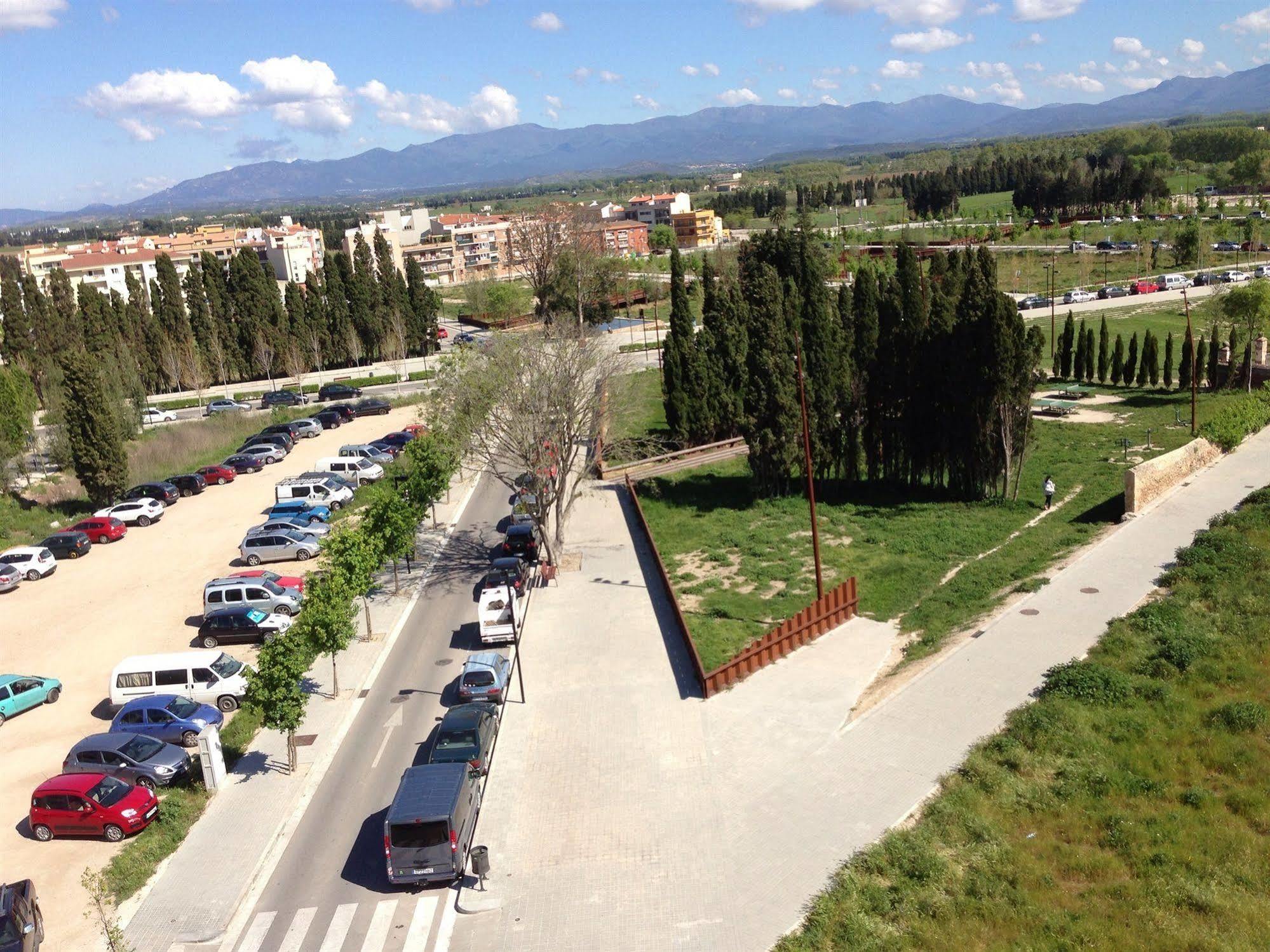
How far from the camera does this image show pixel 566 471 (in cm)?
2861

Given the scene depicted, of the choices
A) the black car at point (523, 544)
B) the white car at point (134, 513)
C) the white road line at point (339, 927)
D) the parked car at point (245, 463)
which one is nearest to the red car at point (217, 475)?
the parked car at point (245, 463)

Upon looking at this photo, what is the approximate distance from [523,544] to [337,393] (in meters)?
35.6

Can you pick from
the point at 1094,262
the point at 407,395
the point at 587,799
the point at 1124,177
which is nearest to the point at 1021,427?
the point at 587,799

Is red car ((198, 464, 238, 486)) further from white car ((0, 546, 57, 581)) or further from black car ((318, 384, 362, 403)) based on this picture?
black car ((318, 384, 362, 403))

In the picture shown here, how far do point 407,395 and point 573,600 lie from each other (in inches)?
1460

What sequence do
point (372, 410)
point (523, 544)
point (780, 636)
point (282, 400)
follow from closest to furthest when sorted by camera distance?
point (780, 636) < point (523, 544) < point (372, 410) < point (282, 400)

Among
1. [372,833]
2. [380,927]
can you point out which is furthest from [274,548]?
[380,927]

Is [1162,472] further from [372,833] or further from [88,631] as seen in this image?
[88,631]

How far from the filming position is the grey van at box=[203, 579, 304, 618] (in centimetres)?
2667

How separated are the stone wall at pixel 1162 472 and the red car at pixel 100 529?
3516cm

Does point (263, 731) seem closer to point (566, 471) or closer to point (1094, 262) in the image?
point (566, 471)

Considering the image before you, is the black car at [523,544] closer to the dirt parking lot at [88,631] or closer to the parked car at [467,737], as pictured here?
the dirt parking lot at [88,631]

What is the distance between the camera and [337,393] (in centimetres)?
6088

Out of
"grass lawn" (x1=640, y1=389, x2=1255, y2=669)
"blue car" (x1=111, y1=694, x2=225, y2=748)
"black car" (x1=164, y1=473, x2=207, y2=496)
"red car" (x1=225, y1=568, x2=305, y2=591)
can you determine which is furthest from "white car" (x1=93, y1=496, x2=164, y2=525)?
"grass lawn" (x1=640, y1=389, x2=1255, y2=669)
